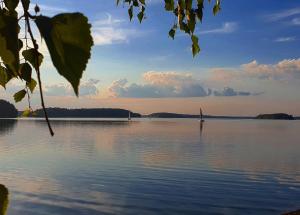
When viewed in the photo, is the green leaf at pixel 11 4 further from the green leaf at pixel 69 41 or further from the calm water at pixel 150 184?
the calm water at pixel 150 184

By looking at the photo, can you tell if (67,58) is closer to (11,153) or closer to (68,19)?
(68,19)

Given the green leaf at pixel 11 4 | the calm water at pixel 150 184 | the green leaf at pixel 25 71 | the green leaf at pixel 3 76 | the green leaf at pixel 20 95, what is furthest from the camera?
the calm water at pixel 150 184

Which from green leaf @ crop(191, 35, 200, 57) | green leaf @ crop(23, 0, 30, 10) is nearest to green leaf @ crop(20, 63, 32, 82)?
green leaf @ crop(23, 0, 30, 10)

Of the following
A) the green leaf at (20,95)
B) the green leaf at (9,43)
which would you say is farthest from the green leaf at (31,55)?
the green leaf at (20,95)

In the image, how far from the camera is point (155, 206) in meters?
35.4

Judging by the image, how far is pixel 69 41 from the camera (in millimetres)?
1030

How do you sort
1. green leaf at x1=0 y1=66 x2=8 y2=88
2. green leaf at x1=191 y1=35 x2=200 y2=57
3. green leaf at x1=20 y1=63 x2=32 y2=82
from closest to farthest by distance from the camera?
green leaf at x1=20 y1=63 x2=32 y2=82
green leaf at x1=0 y1=66 x2=8 y2=88
green leaf at x1=191 y1=35 x2=200 y2=57

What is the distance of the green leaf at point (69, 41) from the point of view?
1000 millimetres

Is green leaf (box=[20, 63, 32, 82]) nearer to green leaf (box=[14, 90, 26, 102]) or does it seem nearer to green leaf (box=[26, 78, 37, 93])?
green leaf (box=[26, 78, 37, 93])

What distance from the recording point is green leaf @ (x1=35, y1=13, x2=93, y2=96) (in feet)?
3.28

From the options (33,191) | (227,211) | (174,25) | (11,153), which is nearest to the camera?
(174,25)

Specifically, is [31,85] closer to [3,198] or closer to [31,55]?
[31,55]

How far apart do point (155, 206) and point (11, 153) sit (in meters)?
48.5

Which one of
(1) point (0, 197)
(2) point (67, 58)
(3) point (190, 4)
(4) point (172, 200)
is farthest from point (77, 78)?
(4) point (172, 200)
